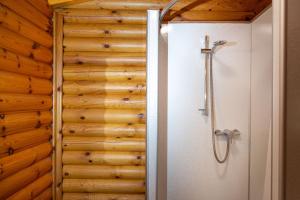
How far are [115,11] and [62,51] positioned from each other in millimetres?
649

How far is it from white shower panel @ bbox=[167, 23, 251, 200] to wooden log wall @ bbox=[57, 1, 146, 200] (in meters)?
0.32

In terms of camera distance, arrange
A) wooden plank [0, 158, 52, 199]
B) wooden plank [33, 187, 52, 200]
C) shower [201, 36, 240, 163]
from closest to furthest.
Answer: wooden plank [0, 158, 52, 199], wooden plank [33, 187, 52, 200], shower [201, 36, 240, 163]

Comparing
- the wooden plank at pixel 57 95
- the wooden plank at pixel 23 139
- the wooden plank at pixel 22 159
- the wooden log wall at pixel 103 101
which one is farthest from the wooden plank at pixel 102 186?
the wooden plank at pixel 23 139

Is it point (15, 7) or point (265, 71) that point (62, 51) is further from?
point (265, 71)

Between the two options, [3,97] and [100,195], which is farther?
[100,195]

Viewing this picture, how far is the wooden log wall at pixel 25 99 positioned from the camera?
1352mm

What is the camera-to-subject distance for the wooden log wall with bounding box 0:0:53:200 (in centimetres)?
135

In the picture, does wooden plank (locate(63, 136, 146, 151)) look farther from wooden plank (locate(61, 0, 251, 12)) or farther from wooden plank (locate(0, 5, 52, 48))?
wooden plank (locate(61, 0, 251, 12))

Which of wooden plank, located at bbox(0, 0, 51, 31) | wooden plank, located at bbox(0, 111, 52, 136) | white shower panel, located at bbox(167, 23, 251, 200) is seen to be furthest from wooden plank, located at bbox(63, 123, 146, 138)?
wooden plank, located at bbox(0, 0, 51, 31)

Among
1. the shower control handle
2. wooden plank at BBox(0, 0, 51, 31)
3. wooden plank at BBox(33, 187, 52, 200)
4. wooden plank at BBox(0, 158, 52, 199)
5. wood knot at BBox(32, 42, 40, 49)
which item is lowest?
wooden plank at BBox(33, 187, 52, 200)

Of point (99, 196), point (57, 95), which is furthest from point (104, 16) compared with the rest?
point (99, 196)

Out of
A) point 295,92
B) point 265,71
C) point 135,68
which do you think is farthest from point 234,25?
point 295,92

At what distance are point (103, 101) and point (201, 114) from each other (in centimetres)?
97

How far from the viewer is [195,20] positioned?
195 cm
